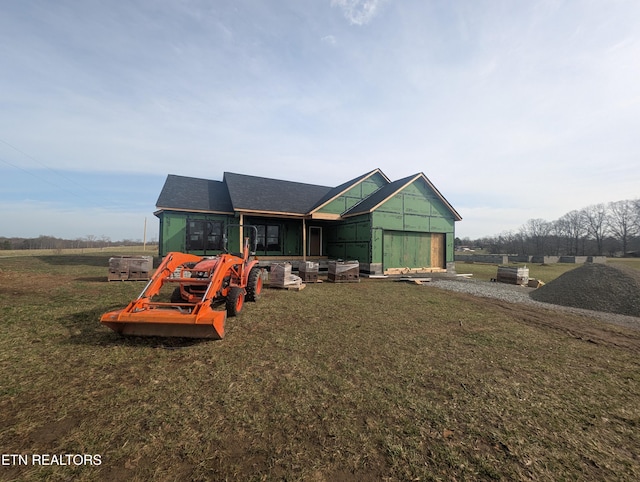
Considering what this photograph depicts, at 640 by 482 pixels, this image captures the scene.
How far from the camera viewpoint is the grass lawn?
2184 mm

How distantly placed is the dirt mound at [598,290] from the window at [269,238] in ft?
45.2

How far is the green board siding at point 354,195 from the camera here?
1754 centimetres

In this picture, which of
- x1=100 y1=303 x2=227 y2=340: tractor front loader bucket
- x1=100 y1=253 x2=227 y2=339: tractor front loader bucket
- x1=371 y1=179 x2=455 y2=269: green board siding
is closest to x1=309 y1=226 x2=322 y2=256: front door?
x1=371 y1=179 x2=455 y2=269: green board siding

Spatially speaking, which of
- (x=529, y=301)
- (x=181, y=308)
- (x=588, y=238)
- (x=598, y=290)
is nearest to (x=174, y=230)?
(x=181, y=308)

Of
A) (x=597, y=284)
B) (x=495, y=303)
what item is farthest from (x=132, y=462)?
(x=597, y=284)

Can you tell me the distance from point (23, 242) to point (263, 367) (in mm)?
66201

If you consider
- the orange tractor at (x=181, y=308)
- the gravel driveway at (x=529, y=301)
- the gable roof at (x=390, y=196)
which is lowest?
the gravel driveway at (x=529, y=301)

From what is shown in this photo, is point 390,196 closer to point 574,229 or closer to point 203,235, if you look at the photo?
point 203,235

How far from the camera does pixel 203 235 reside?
1614 centimetres

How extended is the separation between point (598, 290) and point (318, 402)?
11.4 meters

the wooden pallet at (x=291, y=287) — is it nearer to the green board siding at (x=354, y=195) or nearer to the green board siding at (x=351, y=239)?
the green board siding at (x=351, y=239)

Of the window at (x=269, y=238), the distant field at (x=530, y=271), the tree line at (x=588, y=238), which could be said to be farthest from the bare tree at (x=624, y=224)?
the window at (x=269, y=238)

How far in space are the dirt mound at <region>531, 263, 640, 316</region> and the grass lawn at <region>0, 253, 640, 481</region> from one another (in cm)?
387

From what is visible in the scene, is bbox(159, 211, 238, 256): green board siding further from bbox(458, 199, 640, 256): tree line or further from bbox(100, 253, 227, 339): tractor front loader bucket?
bbox(458, 199, 640, 256): tree line
